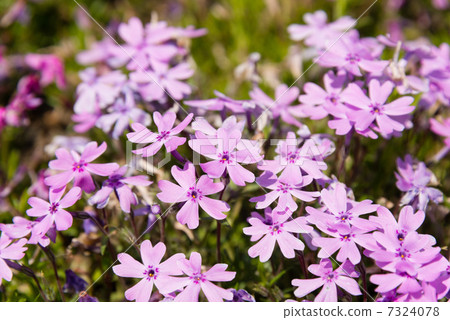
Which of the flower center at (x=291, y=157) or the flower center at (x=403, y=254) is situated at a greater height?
the flower center at (x=291, y=157)

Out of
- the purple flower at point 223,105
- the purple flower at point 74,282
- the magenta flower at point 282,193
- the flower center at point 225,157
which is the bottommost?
the purple flower at point 74,282

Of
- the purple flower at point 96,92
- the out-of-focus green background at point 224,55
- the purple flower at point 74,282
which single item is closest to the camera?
the purple flower at point 74,282

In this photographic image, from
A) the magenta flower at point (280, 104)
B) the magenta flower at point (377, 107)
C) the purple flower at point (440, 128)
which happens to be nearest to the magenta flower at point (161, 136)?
the magenta flower at point (280, 104)

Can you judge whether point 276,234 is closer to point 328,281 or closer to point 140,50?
point 328,281

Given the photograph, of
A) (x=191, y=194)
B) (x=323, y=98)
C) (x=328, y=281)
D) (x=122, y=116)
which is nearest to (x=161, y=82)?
(x=122, y=116)

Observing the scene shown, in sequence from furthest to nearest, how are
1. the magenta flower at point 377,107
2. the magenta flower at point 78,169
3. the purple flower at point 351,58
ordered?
the purple flower at point 351,58
the magenta flower at point 377,107
the magenta flower at point 78,169

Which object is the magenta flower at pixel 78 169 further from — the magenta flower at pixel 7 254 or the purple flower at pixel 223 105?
the purple flower at pixel 223 105

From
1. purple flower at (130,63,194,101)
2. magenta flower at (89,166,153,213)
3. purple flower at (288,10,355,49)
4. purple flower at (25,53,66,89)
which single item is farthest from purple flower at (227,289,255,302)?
purple flower at (25,53,66,89)
